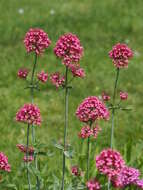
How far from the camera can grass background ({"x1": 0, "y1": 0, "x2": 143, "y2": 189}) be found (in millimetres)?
5246

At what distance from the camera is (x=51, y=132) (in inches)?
210

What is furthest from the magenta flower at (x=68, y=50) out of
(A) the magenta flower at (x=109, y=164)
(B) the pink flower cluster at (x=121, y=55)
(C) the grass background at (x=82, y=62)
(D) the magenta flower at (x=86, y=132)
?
(C) the grass background at (x=82, y=62)

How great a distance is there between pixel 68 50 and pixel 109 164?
887 millimetres

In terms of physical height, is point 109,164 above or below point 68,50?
below

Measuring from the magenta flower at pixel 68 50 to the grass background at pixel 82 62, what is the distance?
1.28 m

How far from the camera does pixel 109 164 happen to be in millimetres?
2248

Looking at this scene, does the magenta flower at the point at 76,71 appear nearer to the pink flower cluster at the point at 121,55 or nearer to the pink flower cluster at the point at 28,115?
the pink flower cluster at the point at 121,55

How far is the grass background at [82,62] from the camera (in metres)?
5.25

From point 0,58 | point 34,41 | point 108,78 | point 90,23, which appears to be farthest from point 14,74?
point 34,41

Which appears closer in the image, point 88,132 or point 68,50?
point 88,132

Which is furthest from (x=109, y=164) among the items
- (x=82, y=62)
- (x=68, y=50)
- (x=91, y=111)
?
(x=82, y=62)

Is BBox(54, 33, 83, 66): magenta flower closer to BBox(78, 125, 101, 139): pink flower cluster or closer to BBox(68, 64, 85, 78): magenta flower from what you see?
BBox(68, 64, 85, 78): magenta flower

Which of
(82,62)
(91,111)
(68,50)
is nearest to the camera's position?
(91,111)

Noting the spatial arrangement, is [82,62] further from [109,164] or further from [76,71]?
[109,164]
